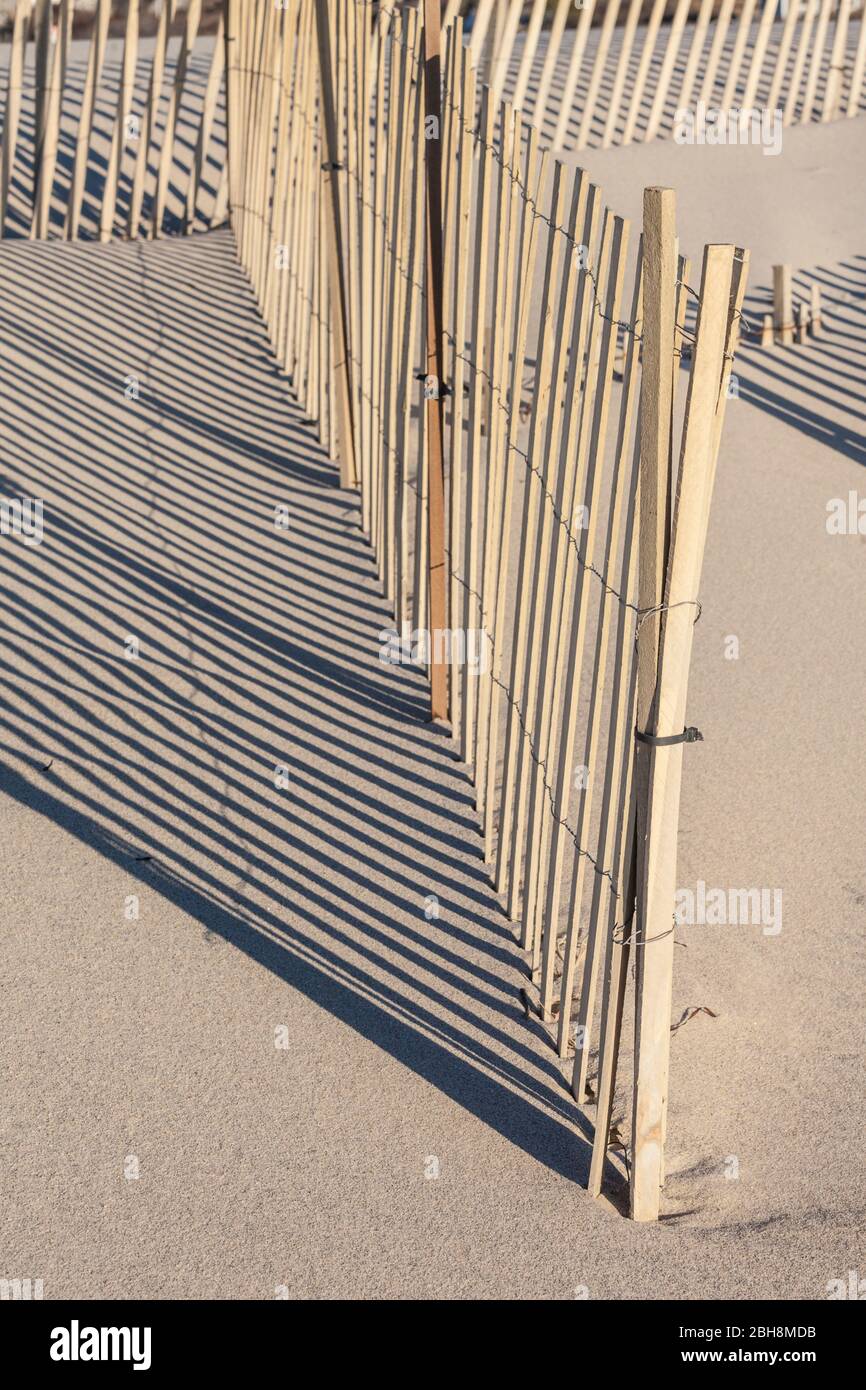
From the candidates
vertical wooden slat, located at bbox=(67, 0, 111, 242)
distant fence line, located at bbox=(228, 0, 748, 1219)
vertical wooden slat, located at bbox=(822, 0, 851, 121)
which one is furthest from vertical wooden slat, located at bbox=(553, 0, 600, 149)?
distant fence line, located at bbox=(228, 0, 748, 1219)

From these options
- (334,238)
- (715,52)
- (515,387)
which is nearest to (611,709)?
(515,387)

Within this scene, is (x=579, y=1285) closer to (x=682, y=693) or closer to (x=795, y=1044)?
(x=795, y=1044)

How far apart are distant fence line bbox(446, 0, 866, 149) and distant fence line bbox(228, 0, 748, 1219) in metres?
4.26

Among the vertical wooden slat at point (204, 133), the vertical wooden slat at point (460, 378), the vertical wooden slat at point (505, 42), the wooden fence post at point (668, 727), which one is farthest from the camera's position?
the vertical wooden slat at point (505, 42)

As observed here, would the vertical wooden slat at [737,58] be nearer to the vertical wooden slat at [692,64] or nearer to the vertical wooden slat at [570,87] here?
the vertical wooden slat at [692,64]

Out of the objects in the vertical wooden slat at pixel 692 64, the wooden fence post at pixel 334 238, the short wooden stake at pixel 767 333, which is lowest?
the short wooden stake at pixel 767 333

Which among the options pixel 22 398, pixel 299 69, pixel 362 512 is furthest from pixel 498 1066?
pixel 299 69

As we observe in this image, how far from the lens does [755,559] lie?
6.02m

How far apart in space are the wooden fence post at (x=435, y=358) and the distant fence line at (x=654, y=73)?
19.1ft

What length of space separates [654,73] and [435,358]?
319 inches

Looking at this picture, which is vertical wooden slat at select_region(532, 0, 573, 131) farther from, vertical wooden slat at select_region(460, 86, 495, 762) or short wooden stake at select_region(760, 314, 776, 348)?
vertical wooden slat at select_region(460, 86, 495, 762)

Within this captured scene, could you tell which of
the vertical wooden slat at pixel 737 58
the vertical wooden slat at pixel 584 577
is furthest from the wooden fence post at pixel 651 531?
the vertical wooden slat at pixel 737 58

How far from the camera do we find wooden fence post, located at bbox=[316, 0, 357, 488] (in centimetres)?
560

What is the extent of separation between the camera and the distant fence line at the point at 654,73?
10.2 m
